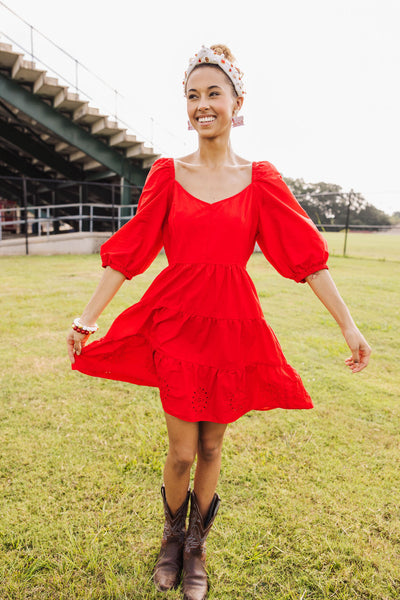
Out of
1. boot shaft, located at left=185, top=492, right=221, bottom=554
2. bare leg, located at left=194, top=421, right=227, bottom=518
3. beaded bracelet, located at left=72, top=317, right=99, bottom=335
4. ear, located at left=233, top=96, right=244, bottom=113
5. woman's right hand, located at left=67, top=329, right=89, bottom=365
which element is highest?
ear, located at left=233, top=96, right=244, bottom=113

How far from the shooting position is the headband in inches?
65.1

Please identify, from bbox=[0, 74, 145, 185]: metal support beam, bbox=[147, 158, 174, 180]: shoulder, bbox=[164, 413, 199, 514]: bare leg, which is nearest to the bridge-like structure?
bbox=[0, 74, 145, 185]: metal support beam

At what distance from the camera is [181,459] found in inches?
65.2

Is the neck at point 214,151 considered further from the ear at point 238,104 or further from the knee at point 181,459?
the knee at point 181,459

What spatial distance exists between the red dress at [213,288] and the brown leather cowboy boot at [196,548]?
52 cm

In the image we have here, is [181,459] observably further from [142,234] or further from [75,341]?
[142,234]

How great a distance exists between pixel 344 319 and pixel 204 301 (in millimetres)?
547

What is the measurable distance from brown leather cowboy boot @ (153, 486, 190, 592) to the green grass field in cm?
6

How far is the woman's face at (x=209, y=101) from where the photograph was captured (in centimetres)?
165

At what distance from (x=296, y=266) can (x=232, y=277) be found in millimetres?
262

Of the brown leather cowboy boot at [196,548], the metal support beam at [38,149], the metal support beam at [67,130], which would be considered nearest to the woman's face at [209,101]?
the brown leather cowboy boot at [196,548]

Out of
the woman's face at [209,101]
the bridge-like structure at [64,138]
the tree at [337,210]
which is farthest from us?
the tree at [337,210]

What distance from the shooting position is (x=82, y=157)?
16.6 meters

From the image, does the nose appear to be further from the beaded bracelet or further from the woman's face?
the beaded bracelet
